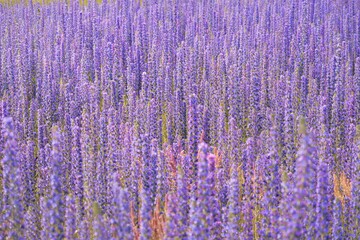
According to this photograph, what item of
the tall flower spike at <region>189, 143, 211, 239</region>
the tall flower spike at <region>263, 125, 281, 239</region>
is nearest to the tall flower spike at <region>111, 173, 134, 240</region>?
the tall flower spike at <region>189, 143, 211, 239</region>

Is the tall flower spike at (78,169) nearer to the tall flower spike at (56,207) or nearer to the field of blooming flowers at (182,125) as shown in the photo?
the field of blooming flowers at (182,125)

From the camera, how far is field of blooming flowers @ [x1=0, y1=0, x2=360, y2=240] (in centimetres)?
461

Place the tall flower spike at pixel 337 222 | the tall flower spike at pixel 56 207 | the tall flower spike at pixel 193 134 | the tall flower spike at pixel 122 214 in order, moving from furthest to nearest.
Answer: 1. the tall flower spike at pixel 193 134
2. the tall flower spike at pixel 337 222
3. the tall flower spike at pixel 56 207
4. the tall flower spike at pixel 122 214

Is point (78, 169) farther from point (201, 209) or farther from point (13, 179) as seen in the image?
point (201, 209)

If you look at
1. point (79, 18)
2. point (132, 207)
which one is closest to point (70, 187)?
point (132, 207)

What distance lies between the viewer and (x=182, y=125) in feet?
28.9

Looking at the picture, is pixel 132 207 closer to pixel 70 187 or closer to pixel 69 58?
pixel 70 187

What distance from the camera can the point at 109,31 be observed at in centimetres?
1370

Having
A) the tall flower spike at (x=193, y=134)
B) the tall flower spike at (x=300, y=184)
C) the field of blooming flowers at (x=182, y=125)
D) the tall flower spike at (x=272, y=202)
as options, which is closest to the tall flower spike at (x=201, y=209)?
the field of blooming flowers at (x=182, y=125)

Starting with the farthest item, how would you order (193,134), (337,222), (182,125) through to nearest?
(182,125) → (193,134) → (337,222)

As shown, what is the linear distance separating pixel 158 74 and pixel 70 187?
4.10m

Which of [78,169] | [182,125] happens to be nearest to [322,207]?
[78,169]

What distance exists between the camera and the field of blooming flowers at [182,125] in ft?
15.1

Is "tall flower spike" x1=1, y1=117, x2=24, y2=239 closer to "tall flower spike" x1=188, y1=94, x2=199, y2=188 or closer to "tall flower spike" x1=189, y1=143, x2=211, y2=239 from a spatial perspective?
"tall flower spike" x1=189, y1=143, x2=211, y2=239
